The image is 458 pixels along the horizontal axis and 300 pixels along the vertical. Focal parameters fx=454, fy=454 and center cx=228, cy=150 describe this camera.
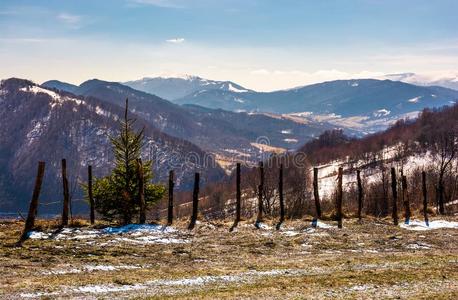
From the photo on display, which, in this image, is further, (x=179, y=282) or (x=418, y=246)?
(x=418, y=246)

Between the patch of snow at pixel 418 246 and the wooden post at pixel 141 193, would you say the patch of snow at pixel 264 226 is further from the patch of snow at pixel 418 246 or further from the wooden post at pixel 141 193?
the patch of snow at pixel 418 246

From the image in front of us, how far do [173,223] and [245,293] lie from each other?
18208 millimetres

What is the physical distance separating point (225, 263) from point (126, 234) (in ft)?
28.1

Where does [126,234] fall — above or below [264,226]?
above

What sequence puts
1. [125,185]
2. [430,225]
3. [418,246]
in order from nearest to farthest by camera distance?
[418,246]
[125,185]
[430,225]

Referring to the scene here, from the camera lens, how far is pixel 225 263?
18.9 meters

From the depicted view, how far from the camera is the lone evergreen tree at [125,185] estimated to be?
3122 centimetres

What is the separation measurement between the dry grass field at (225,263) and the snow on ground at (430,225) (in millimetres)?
2980

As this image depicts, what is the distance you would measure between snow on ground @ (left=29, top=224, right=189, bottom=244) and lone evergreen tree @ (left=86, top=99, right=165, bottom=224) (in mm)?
3389

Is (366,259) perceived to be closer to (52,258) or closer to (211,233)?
(211,233)

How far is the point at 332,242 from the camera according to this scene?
83.5ft

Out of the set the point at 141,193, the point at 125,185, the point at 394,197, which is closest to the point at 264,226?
the point at 141,193

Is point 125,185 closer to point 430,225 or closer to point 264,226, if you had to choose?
point 264,226

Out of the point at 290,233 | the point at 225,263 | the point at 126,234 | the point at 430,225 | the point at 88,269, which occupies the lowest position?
the point at 430,225
